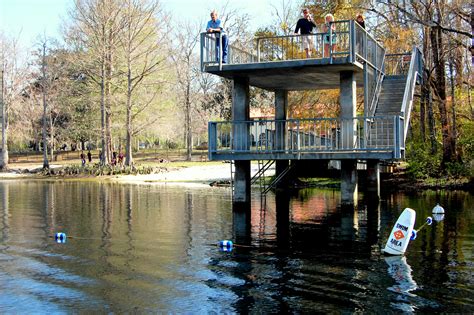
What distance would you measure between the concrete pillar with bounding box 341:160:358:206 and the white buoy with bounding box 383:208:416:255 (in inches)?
330

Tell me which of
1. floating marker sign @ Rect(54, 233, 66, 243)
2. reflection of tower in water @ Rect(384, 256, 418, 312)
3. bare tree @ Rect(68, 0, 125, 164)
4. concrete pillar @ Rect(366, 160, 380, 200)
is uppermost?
bare tree @ Rect(68, 0, 125, 164)

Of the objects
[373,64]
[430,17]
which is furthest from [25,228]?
[430,17]

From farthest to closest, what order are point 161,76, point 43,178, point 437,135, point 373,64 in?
point 161,76, point 43,178, point 437,135, point 373,64

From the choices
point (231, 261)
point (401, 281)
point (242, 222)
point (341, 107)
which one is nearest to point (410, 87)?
point (341, 107)

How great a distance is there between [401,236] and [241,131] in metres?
9.81

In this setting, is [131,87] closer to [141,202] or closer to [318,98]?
[318,98]

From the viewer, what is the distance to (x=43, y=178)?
4931 centimetres

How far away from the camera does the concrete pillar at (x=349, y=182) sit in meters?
23.3

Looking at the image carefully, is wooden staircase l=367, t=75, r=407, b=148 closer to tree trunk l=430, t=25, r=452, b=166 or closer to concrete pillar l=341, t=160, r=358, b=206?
concrete pillar l=341, t=160, r=358, b=206

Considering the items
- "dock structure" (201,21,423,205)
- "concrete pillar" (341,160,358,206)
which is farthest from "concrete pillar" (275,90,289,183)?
"concrete pillar" (341,160,358,206)

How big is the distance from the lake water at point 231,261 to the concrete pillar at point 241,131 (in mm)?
917

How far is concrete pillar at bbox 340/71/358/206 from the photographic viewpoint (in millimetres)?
22031

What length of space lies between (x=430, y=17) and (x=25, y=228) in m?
22.9

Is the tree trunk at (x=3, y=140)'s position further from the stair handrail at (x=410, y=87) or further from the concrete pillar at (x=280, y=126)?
the stair handrail at (x=410, y=87)
